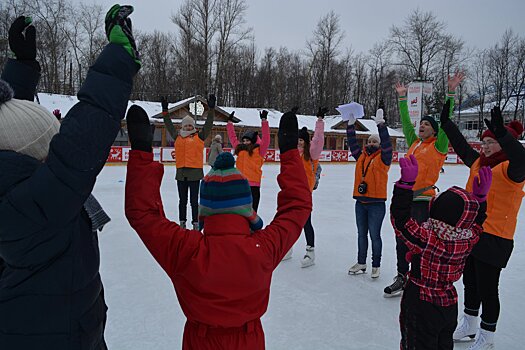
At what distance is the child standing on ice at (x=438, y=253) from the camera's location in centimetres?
199

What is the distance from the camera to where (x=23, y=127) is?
1.04 meters

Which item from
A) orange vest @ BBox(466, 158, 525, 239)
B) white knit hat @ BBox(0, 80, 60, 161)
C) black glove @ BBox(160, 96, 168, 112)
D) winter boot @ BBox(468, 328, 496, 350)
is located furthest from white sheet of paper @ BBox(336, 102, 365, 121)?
white knit hat @ BBox(0, 80, 60, 161)

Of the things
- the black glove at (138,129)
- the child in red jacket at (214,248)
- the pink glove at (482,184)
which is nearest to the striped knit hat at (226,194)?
the child in red jacket at (214,248)

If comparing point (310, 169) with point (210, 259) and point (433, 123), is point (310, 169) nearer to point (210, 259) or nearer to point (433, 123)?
point (433, 123)

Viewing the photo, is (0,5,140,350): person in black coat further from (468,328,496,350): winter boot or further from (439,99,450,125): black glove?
(439,99,450,125): black glove

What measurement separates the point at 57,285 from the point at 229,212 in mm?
595

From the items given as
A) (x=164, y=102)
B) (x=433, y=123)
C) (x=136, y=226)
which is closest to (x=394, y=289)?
(x=433, y=123)

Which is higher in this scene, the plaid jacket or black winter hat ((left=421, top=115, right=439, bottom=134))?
black winter hat ((left=421, top=115, right=439, bottom=134))

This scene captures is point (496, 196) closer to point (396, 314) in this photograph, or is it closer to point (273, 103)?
→ point (396, 314)

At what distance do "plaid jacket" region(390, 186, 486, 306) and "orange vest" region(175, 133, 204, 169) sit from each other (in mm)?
4173

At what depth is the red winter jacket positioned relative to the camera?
1.36m

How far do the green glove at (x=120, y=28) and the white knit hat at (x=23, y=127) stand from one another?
301 millimetres

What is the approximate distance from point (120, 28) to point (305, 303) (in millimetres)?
3081

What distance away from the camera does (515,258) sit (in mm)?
5145
